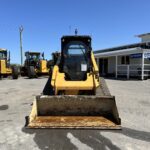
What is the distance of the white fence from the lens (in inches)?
1021

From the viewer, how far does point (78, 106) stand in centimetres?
799

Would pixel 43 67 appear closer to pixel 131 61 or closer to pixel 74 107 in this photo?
pixel 131 61

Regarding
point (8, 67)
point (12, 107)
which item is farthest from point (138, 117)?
point (8, 67)

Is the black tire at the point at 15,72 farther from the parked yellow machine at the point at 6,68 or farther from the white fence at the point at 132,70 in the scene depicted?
the white fence at the point at 132,70

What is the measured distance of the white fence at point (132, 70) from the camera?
25.9m

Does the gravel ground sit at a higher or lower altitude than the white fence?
lower

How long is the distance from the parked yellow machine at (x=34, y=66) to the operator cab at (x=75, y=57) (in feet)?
52.8

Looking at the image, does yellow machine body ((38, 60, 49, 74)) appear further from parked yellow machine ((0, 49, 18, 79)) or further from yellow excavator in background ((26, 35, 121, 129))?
yellow excavator in background ((26, 35, 121, 129))

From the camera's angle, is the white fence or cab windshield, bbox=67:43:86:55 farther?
the white fence

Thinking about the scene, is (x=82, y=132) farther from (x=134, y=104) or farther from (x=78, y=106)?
(x=134, y=104)

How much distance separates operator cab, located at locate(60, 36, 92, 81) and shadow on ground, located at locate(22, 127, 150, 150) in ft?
12.1

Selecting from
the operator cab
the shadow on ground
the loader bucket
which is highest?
the operator cab

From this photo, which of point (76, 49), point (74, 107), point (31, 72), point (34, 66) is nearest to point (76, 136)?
point (74, 107)

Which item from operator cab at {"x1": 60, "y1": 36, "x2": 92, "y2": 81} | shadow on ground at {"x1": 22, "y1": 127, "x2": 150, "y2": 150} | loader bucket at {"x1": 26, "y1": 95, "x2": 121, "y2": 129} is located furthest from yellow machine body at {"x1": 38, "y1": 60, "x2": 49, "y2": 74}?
shadow on ground at {"x1": 22, "y1": 127, "x2": 150, "y2": 150}
